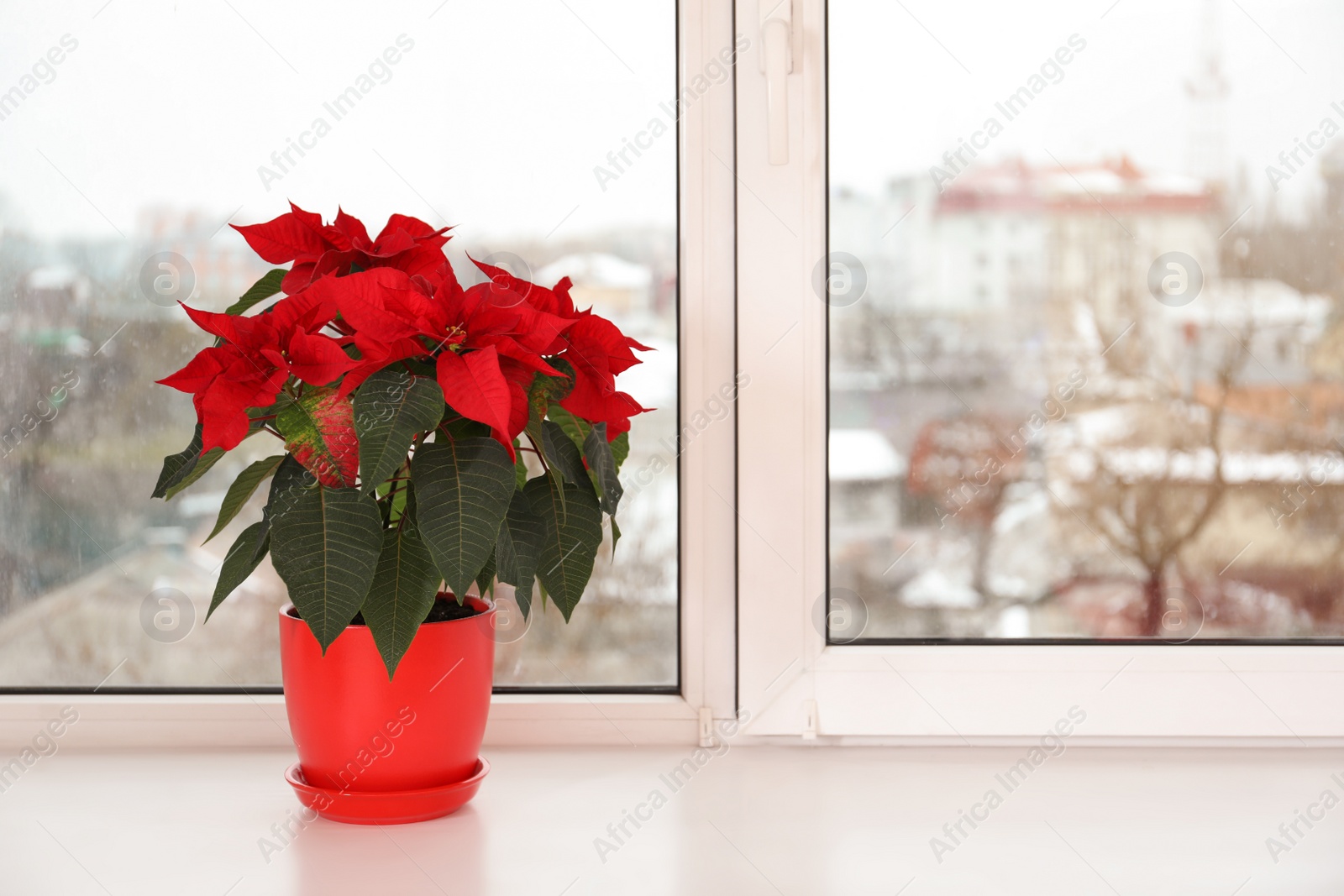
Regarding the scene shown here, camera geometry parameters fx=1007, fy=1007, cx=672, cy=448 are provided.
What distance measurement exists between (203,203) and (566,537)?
0.58 meters

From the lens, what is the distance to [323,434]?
0.77 meters

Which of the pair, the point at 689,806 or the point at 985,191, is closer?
the point at 689,806

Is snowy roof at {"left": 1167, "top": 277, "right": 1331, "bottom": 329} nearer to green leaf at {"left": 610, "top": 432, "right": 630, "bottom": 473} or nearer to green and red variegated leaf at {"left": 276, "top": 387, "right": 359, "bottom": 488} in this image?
green leaf at {"left": 610, "top": 432, "right": 630, "bottom": 473}

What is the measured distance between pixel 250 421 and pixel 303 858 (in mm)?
351

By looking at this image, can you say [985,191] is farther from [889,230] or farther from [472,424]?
[472,424]

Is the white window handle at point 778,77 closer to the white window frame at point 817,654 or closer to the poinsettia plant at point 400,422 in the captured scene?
the white window frame at point 817,654

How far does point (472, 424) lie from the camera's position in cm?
82

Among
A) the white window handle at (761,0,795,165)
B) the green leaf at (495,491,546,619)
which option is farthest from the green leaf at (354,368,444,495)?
the white window handle at (761,0,795,165)

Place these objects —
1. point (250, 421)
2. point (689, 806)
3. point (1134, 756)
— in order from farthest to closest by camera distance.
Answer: point (1134, 756) < point (689, 806) < point (250, 421)

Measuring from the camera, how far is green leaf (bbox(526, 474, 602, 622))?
0.83 meters

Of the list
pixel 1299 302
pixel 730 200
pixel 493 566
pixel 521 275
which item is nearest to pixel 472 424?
pixel 493 566

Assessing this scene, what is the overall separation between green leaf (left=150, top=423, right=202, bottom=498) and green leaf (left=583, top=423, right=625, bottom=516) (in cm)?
32

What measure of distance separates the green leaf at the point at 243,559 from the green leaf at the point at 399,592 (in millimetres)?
106

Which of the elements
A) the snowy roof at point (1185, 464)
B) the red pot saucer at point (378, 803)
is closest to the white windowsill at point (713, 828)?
the red pot saucer at point (378, 803)
